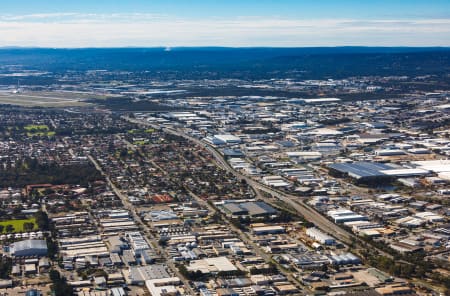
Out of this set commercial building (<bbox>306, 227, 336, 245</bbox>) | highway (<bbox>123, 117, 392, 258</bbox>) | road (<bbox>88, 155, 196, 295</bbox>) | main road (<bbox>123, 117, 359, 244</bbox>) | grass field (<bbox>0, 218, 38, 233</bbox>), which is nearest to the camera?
road (<bbox>88, 155, 196, 295</bbox>)

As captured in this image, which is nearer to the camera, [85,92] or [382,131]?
[382,131]

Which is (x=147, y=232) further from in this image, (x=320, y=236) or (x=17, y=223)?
(x=320, y=236)

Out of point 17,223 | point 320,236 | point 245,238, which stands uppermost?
point 320,236

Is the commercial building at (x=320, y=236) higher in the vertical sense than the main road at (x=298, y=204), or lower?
higher

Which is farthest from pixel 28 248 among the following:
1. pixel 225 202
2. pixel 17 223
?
pixel 225 202

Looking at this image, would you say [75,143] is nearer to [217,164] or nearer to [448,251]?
[217,164]

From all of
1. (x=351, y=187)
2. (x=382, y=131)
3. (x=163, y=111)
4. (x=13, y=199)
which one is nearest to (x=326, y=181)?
(x=351, y=187)

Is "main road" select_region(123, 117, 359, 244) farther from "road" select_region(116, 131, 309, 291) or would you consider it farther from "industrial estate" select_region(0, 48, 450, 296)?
"road" select_region(116, 131, 309, 291)

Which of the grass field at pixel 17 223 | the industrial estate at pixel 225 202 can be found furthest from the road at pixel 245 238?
the grass field at pixel 17 223

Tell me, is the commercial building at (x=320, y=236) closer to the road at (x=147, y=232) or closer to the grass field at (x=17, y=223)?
the road at (x=147, y=232)

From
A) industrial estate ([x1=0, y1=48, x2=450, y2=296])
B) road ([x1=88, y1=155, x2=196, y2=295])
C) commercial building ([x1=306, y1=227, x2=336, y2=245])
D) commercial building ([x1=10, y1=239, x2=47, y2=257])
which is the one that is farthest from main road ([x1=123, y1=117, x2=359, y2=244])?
commercial building ([x1=10, y1=239, x2=47, y2=257])

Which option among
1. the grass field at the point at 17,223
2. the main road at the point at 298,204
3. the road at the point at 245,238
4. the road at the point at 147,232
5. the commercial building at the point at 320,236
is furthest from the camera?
the grass field at the point at 17,223
